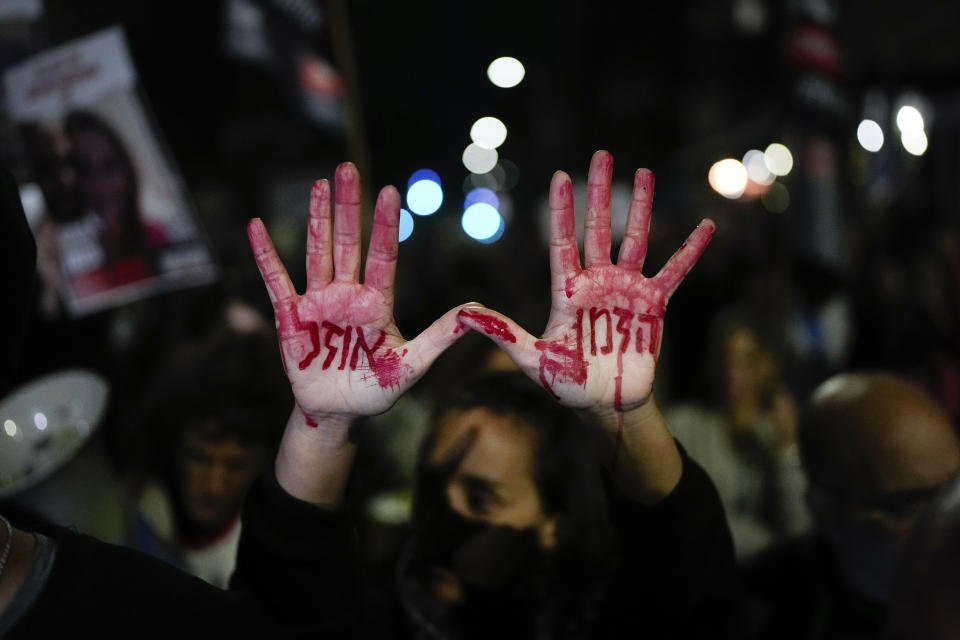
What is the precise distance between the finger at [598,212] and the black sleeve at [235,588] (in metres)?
0.62

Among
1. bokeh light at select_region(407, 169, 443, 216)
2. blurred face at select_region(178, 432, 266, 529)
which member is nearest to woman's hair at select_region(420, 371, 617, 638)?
blurred face at select_region(178, 432, 266, 529)

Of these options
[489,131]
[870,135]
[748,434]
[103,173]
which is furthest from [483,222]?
[103,173]

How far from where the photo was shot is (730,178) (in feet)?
55.5

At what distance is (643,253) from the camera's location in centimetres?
153

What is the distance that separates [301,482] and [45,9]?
2.64 metres

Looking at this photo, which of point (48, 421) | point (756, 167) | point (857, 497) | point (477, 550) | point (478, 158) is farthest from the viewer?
point (478, 158)

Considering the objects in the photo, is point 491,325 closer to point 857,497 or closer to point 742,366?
point 857,497

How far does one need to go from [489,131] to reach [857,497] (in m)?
33.1

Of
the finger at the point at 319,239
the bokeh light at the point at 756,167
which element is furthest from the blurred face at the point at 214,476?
the bokeh light at the point at 756,167

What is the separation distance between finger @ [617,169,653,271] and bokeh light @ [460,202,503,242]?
31592 mm

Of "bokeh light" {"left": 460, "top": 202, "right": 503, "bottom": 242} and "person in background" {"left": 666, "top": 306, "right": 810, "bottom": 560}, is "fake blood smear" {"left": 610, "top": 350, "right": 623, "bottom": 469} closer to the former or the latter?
"person in background" {"left": 666, "top": 306, "right": 810, "bottom": 560}

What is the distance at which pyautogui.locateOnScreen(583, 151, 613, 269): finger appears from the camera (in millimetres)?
1490

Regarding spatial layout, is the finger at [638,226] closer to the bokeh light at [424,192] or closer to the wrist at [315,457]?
the wrist at [315,457]

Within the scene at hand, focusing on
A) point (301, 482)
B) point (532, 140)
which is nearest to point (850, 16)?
point (301, 482)
